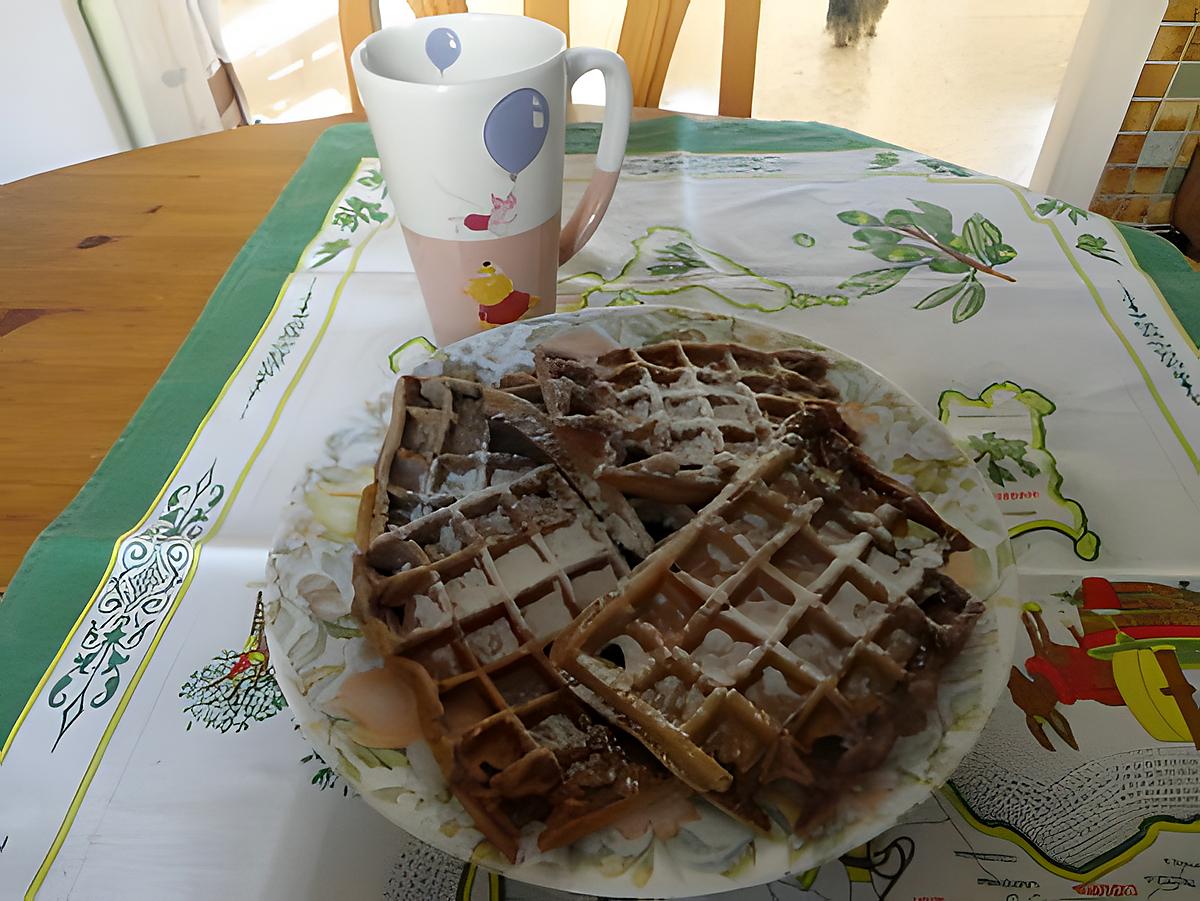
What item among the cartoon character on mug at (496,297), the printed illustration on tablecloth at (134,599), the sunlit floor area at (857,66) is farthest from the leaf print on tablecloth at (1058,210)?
the sunlit floor area at (857,66)

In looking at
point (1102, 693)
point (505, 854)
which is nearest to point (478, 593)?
point (505, 854)

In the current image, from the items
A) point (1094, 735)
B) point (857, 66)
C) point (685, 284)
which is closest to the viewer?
point (1094, 735)

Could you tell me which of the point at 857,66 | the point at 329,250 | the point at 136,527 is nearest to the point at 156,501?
the point at 136,527

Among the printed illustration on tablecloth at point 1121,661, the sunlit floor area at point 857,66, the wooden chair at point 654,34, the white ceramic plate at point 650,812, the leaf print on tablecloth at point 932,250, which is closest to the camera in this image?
the white ceramic plate at point 650,812

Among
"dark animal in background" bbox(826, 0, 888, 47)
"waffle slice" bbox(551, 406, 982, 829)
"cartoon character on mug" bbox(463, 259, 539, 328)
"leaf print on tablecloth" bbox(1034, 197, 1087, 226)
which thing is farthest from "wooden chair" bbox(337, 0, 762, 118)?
"dark animal in background" bbox(826, 0, 888, 47)

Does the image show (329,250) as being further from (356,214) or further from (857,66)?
(857,66)

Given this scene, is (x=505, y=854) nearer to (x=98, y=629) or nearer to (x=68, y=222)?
(x=98, y=629)

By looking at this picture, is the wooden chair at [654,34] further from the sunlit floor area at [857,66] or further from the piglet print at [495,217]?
the sunlit floor area at [857,66]

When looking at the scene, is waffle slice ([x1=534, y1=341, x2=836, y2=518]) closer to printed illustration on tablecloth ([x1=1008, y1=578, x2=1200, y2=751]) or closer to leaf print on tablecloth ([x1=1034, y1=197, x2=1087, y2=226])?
printed illustration on tablecloth ([x1=1008, y1=578, x2=1200, y2=751])
